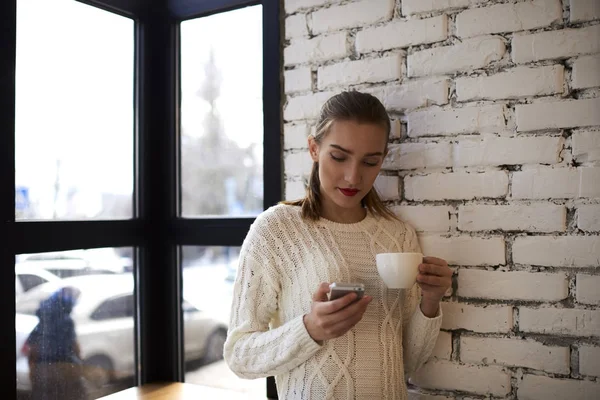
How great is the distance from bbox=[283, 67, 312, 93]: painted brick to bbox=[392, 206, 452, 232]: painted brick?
501mm

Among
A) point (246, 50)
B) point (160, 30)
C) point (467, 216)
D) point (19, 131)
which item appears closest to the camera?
point (467, 216)

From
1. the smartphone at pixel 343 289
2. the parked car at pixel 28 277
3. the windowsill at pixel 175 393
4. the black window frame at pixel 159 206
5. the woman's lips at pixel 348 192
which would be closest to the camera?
the smartphone at pixel 343 289

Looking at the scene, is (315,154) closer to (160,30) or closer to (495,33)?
(495,33)

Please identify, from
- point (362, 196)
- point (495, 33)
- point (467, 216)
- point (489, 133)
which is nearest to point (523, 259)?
point (467, 216)

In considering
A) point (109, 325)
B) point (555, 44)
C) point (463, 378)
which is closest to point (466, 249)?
point (463, 378)

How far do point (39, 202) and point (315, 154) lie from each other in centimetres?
91

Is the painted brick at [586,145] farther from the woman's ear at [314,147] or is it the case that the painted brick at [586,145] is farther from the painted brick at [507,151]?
the woman's ear at [314,147]

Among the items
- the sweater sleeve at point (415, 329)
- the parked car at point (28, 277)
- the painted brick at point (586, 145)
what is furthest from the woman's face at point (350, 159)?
the parked car at point (28, 277)

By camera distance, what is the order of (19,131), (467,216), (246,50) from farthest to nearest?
(246,50) < (19,131) < (467,216)

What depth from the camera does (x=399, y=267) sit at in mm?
1380

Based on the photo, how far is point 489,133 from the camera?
5.23ft

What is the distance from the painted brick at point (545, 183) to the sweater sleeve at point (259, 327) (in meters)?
0.68

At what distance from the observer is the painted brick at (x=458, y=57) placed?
1589 millimetres

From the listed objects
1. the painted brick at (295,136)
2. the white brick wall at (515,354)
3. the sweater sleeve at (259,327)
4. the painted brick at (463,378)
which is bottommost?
the painted brick at (463,378)
